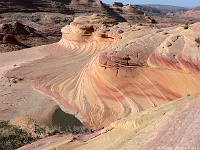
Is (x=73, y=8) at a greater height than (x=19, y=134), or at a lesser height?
lesser

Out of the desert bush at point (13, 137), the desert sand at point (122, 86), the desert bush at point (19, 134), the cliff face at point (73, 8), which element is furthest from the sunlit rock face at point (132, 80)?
the cliff face at point (73, 8)

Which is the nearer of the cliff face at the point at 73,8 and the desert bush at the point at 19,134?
the desert bush at the point at 19,134

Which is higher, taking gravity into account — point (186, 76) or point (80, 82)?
point (186, 76)

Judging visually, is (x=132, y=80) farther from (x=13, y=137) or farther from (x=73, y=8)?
(x=73, y=8)

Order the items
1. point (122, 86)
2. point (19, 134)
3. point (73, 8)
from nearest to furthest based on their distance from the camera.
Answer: point (19, 134) < point (122, 86) < point (73, 8)

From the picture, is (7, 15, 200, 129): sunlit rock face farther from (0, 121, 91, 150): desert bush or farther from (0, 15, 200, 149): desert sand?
(0, 121, 91, 150): desert bush

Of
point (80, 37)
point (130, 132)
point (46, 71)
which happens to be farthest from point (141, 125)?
point (80, 37)

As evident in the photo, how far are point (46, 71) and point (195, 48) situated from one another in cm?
950

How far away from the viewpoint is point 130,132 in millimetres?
7277

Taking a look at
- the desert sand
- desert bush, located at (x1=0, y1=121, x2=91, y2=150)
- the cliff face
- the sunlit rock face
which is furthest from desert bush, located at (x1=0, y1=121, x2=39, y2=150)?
the cliff face

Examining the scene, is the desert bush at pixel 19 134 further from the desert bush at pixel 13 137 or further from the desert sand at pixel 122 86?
the desert sand at pixel 122 86

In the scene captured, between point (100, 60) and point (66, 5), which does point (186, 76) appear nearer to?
point (100, 60)

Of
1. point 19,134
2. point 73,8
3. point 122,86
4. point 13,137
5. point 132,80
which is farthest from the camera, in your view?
point 73,8

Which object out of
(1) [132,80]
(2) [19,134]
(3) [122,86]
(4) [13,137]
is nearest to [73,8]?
(3) [122,86]
